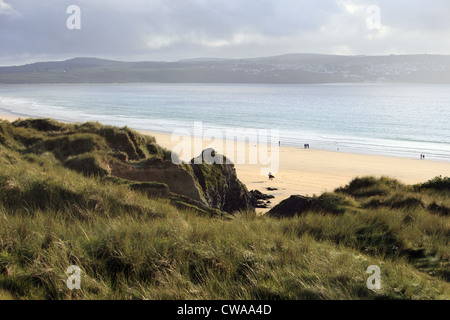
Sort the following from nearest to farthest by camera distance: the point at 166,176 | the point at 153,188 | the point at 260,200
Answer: the point at 153,188 < the point at 166,176 < the point at 260,200

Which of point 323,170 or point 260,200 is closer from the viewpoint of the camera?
point 260,200

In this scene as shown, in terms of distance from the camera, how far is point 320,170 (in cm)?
2736

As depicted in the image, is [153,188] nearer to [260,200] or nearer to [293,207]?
[293,207]

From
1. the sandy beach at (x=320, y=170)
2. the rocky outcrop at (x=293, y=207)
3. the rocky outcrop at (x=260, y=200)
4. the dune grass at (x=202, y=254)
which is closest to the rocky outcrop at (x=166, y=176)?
the rocky outcrop at (x=293, y=207)

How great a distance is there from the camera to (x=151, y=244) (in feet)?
14.5

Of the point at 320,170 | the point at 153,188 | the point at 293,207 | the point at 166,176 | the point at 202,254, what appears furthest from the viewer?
the point at 320,170

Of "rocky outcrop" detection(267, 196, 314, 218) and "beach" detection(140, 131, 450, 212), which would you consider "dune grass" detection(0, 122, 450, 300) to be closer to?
"rocky outcrop" detection(267, 196, 314, 218)

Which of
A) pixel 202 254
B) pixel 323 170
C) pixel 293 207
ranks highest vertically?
pixel 202 254

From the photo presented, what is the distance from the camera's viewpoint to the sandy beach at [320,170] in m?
21.3

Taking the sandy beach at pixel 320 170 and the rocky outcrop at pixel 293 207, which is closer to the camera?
the rocky outcrop at pixel 293 207

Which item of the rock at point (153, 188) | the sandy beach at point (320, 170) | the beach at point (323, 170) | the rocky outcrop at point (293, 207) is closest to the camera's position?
the rock at point (153, 188)

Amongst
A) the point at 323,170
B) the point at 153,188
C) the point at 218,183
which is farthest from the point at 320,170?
the point at 153,188

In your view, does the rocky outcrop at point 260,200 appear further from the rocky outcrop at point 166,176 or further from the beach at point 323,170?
the rocky outcrop at point 166,176
